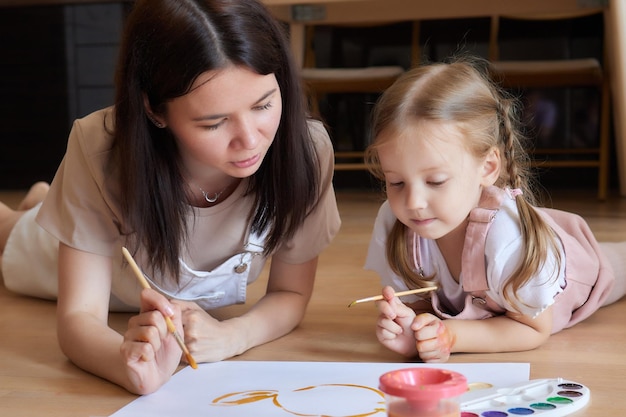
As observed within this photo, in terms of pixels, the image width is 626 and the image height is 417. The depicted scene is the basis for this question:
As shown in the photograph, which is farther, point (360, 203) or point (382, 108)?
point (360, 203)

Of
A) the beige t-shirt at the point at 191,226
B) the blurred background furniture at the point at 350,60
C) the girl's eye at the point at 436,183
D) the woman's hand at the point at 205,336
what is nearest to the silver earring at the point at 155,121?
the beige t-shirt at the point at 191,226

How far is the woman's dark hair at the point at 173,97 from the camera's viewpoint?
98 centimetres

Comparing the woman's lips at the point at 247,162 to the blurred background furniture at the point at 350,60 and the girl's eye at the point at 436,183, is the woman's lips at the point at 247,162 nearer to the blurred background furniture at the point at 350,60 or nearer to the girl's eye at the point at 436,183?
the girl's eye at the point at 436,183

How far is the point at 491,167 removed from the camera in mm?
1134

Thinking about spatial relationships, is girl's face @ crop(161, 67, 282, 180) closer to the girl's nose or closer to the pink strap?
the girl's nose

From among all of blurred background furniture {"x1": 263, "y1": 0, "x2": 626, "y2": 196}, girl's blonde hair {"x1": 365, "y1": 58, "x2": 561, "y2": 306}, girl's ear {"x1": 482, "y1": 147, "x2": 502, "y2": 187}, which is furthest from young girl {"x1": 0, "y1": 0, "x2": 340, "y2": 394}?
blurred background furniture {"x1": 263, "y1": 0, "x2": 626, "y2": 196}

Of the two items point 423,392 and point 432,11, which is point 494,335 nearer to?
point 423,392

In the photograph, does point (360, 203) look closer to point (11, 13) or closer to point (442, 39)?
point (442, 39)

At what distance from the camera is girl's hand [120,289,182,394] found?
3.02 ft

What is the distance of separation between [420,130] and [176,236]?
1.11 feet

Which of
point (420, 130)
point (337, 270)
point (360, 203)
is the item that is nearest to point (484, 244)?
point (420, 130)

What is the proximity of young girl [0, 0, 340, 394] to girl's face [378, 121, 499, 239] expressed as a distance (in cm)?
14

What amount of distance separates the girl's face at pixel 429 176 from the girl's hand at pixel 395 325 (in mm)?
104

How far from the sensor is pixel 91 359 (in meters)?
1.08
